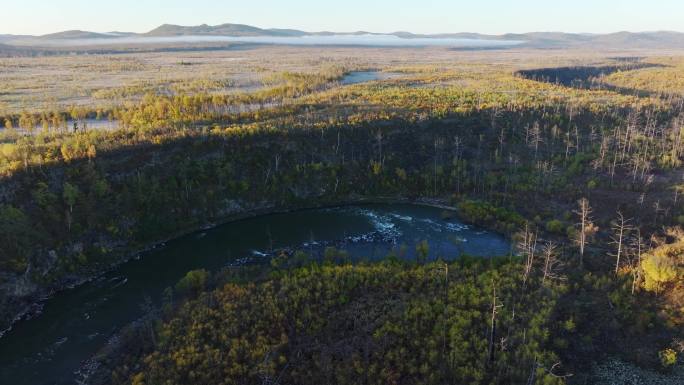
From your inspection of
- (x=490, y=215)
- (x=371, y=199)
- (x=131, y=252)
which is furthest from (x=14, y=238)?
(x=490, y=215)

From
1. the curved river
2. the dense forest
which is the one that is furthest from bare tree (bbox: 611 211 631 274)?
the curved river

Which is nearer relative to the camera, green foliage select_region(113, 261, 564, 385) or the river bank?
green foliage select_region(113, 261, 564, 385)

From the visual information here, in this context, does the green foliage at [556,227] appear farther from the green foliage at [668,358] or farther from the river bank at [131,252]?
the green foliage at [668,358]

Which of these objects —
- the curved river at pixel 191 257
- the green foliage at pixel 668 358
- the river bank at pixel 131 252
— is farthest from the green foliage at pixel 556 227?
the green foliage at pixel 668 358

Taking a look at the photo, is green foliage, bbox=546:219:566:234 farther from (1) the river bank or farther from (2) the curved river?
(1) the river bank

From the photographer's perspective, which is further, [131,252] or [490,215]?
[490,215]

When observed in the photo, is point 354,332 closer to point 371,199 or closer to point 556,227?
point 556,227
